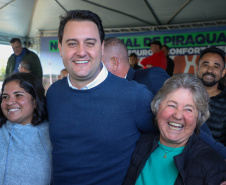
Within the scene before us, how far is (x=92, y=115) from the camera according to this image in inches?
52.8

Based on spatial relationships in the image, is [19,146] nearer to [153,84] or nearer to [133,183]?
[133,183]

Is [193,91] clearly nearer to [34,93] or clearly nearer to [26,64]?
[34,93]

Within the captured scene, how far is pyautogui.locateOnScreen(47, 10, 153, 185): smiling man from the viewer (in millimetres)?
1340

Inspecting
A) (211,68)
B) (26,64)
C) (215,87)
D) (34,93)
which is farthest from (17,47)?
(215,87)

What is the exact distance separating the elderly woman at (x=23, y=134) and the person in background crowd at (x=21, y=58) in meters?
2.84

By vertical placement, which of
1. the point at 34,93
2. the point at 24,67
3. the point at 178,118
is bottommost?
the point at 178,118

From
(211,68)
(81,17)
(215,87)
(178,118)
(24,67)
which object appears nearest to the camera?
(178,118)

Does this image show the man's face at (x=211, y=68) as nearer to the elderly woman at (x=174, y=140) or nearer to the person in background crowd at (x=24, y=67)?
the elderly woman at (x=174, y=140)

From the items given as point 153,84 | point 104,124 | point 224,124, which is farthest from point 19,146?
point 224,124

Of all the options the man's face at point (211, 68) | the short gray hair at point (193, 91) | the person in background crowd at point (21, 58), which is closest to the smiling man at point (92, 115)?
the short gray hair at point (193, 91)

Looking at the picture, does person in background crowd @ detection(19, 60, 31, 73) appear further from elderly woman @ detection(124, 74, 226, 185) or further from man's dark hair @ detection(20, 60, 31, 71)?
elderly woman @ detection(124, 74, 226, 185)

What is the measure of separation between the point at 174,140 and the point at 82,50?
678mm

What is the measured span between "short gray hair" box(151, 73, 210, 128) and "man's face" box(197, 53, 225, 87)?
42.4 inches

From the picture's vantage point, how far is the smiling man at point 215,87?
1987mm
